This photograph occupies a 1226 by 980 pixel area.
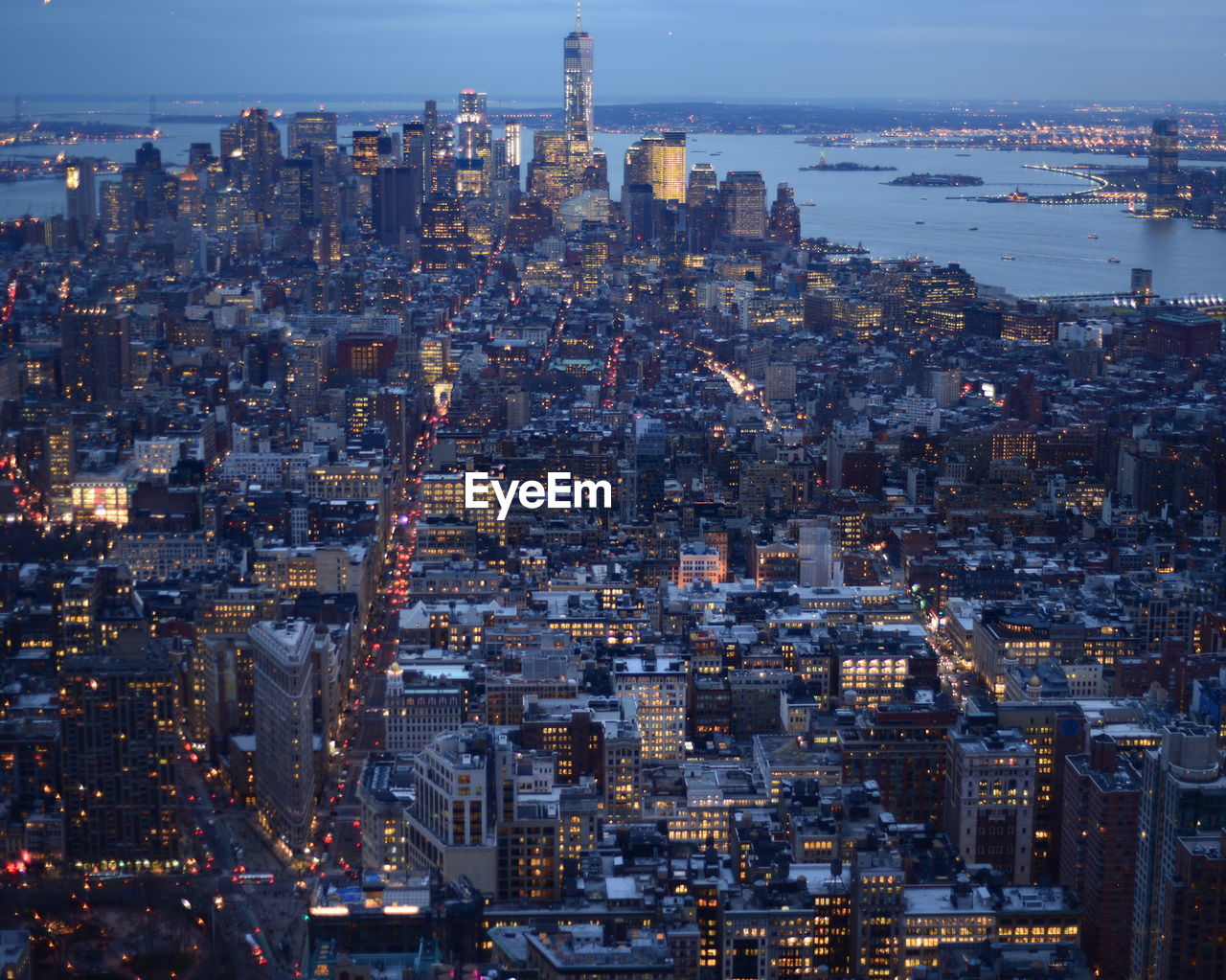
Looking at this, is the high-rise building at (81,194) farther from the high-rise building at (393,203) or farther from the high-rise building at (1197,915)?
the high-rise building at (1197,915)

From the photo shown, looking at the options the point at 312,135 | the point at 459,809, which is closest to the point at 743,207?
the point at 312,135

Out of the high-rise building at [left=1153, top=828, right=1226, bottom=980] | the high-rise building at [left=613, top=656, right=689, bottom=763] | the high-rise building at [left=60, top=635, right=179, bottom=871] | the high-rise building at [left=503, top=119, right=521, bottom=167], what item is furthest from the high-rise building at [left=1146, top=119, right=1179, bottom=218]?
the high-rise building at [left=1153, top=828, right=1226, bottom=980]

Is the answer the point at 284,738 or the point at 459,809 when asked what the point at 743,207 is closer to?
the point at 284,738

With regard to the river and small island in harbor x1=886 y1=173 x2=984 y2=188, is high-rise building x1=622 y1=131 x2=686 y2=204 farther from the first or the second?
small island in harbor x1=886 y1=173 x2=984 y2=188

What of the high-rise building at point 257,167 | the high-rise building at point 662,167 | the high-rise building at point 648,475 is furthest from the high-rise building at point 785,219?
the high-rise building at point 648,475

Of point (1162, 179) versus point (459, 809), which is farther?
point (1162, 179)

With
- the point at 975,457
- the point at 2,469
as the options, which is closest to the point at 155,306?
the point at 2,469
